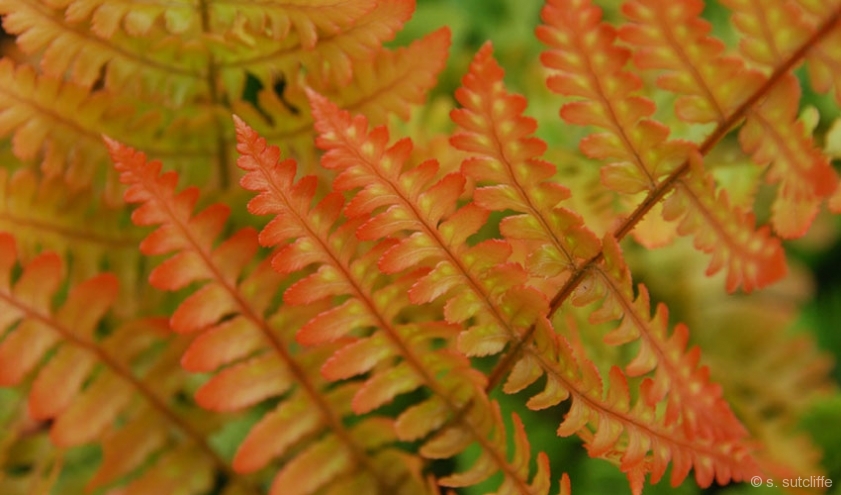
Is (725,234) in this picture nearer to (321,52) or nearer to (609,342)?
(609,342)

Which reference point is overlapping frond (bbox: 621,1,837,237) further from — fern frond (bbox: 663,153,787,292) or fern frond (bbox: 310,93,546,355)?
fern frond (bbox: 310,93,546,355)

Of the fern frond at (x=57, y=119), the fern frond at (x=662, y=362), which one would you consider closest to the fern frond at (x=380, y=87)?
the fern frond at (x=57, y=119)

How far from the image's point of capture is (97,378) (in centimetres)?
73

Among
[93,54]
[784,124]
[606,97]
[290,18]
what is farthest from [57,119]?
[784,124]

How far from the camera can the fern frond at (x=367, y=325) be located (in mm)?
526

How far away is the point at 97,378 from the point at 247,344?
0.58ft

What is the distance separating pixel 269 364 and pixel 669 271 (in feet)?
2.21

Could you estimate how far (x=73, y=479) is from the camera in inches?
33.8

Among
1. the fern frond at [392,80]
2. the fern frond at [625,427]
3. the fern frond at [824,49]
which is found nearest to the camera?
the fern frond at [824,49]

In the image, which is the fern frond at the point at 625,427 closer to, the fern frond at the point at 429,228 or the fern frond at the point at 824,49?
the fern frond at the point at 429,228

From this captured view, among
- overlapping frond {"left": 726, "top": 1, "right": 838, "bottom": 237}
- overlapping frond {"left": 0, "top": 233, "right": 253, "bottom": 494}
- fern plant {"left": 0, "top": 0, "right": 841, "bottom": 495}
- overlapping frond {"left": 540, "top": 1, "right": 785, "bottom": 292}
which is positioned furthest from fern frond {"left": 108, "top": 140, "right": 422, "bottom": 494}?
overlapping frond {"left": 726, "top": 1, "right": 838, "bottom": 237}

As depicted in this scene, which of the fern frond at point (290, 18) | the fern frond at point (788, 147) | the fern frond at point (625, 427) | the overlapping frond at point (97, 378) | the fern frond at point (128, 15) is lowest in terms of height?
the fern frond at point (625, 427)

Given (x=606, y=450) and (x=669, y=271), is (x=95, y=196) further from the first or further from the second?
(x=669, y=271)

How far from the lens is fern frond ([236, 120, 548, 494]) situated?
1.73ft
